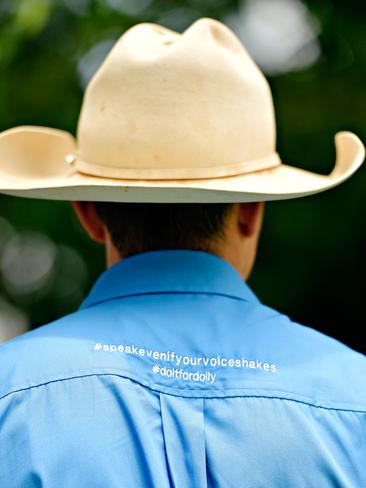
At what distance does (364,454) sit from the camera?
155cm

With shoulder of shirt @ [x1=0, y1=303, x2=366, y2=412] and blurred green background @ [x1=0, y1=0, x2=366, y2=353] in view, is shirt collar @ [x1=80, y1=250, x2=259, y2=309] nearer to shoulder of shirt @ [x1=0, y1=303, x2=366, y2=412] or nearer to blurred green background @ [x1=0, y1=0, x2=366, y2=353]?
shoulder of shirt @ [x1=0, y1=303, x2=366, y2=412]

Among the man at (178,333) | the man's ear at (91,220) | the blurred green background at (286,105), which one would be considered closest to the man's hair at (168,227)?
the man at (178,333)

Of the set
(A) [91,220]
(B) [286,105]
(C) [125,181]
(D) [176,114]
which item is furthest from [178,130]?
(B) [286,105]

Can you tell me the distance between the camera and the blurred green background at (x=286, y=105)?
483 centimetres

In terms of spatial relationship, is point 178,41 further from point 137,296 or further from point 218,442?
point 218,442

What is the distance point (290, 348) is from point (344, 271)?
12.6ft

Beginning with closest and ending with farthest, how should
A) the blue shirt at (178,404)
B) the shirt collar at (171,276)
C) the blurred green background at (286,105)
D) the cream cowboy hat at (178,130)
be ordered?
the blue shirt at (178,404) < the shirt collar at (171,276) < the cream cowboy hat at (178,130) < the blurred green background at (286,105)

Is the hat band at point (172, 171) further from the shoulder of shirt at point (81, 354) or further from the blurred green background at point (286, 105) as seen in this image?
the blurred green background at point (286, 105)

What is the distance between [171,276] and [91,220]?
1.14ft

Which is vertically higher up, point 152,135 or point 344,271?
point 152,135

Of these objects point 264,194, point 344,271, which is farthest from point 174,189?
point 344,271

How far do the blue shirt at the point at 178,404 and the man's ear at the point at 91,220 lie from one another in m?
0.33

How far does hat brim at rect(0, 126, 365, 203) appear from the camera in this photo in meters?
1.75

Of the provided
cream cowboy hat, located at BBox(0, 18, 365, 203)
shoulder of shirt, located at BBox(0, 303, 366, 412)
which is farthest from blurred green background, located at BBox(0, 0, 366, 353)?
shoulder of shirt, located at BBox(0, 303, 366, 412)
